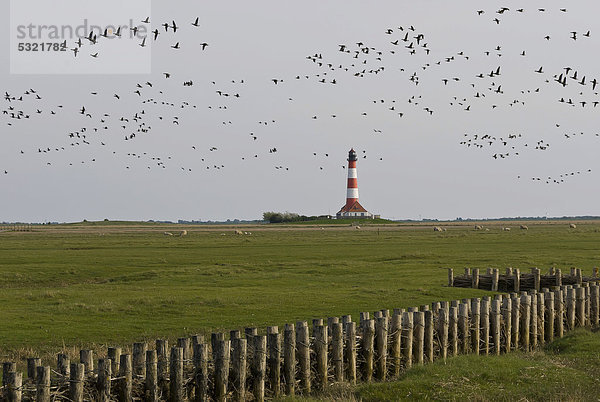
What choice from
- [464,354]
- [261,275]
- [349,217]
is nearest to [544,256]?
[261,275]

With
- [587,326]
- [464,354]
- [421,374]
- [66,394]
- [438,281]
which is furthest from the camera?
[438,281]

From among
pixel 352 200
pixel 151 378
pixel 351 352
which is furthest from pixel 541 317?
pixel 352 200

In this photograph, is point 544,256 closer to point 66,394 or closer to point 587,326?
point 587,326

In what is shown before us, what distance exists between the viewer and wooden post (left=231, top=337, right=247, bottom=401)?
14344mm

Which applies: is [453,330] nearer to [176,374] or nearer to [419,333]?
[419,333]

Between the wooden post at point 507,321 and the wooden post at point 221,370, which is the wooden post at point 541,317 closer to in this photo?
the wooden post at point 507,321

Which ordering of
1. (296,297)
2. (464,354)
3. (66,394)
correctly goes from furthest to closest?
(296,297) → (464,354) → (66,394)

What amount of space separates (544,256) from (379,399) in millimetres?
44959

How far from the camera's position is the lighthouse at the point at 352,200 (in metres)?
172

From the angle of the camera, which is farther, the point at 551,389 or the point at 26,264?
the point at 26,264

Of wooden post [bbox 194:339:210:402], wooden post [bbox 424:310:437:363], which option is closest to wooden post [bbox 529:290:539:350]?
wooden post [bbox 424:310:437:363]

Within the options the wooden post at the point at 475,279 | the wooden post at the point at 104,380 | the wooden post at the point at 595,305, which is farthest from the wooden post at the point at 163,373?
the wooden post at the point at 475,279

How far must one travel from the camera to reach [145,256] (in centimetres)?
6162

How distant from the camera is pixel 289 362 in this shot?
15258 mm
